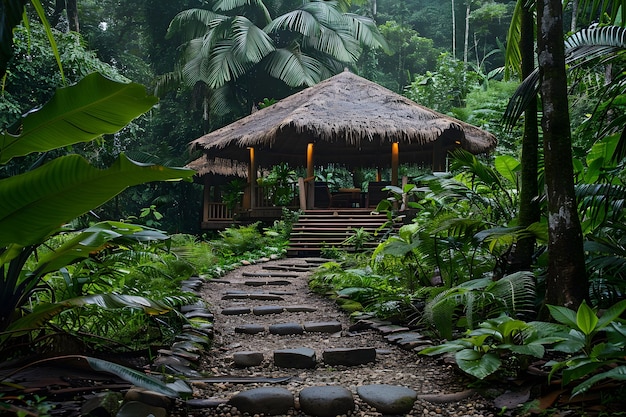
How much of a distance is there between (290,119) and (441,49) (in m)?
18.6

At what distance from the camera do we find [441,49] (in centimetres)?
2762

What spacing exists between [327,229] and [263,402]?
8.32 meters

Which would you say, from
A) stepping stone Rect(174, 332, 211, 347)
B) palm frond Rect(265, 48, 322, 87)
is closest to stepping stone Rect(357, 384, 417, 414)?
stepping stone Rect(174, 332, 211, 347)

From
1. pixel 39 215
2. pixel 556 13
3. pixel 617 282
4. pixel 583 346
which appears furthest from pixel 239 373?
pixel 556 13

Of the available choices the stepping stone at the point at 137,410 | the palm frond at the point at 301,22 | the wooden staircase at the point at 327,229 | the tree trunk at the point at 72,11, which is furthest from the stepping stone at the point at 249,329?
the palm frond at the point at 301,22

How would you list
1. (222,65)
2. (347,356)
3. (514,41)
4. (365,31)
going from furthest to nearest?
(365,31)
(222,65)
(514,41)
(347,356)

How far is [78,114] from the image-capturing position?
217 cm

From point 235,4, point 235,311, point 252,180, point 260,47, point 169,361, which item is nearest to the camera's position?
point 169,361

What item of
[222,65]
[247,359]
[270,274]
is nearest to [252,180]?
[222,65]

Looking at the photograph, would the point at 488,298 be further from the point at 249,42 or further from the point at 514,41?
the point at 249,42

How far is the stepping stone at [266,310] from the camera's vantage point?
16.5 ft

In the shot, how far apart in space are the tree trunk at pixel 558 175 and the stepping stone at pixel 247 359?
5.70 ft

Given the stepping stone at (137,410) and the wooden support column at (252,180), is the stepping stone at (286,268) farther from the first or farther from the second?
the stepping stone at (137,410)

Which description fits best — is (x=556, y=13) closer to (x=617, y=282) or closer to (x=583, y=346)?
(x=617, y=282)
